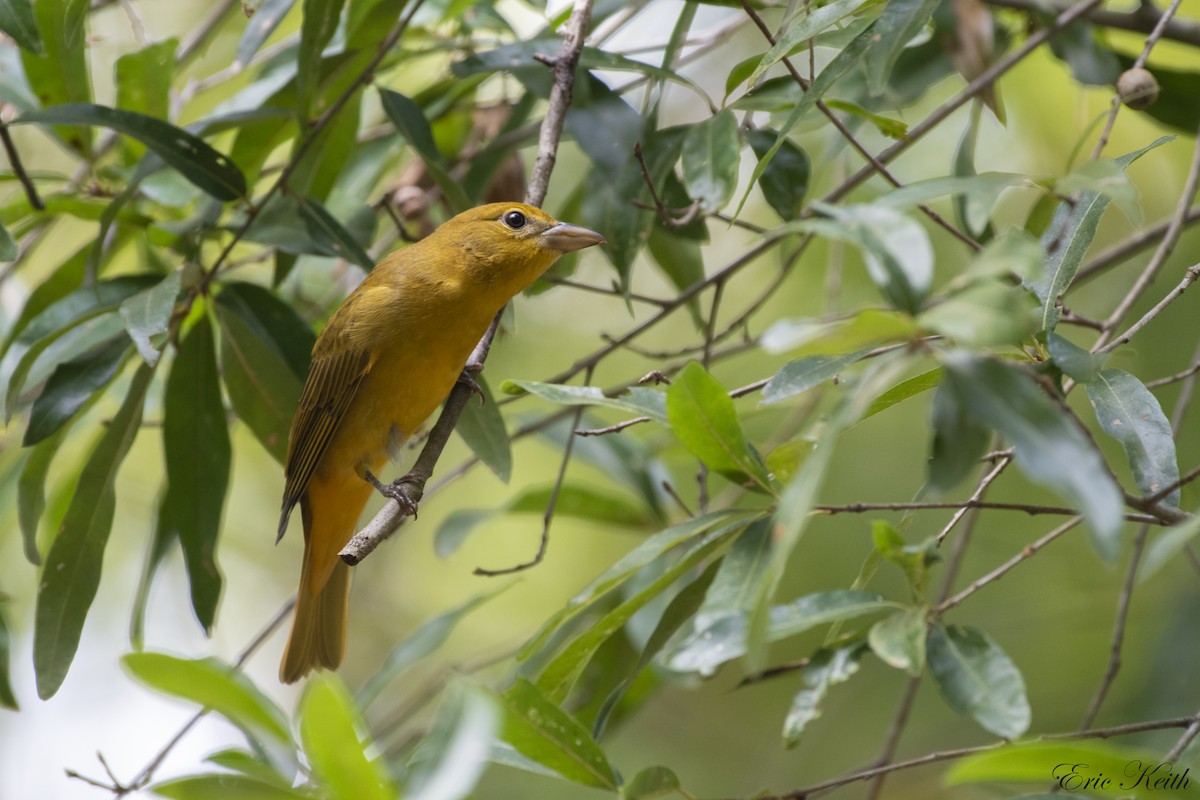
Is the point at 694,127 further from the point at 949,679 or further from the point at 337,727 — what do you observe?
the point at 337,727

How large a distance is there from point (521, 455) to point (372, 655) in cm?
190

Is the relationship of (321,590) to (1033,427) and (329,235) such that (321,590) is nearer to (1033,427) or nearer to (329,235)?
(329,235)

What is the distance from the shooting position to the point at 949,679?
1734mm

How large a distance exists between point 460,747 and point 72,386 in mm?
1977

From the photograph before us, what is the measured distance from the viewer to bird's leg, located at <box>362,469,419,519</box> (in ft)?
8.34

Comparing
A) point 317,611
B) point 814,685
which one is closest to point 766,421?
point 317,611

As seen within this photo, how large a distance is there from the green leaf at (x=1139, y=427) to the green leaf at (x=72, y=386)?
2345 mm

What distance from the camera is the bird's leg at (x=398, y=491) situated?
2.54m

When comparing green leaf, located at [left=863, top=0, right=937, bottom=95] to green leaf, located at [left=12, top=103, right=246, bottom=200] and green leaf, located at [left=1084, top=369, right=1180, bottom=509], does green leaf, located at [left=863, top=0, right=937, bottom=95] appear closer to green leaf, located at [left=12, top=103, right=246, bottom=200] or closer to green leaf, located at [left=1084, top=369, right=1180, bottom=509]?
green leaf, located at [left=1084, top=369, right=1180, bottom=509]

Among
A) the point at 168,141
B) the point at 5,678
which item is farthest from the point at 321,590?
the point at 168,141

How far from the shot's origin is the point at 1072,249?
2072 millimetres

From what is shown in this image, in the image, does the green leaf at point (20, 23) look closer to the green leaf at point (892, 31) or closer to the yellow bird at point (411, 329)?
the yellow bird at point (411, 329)
